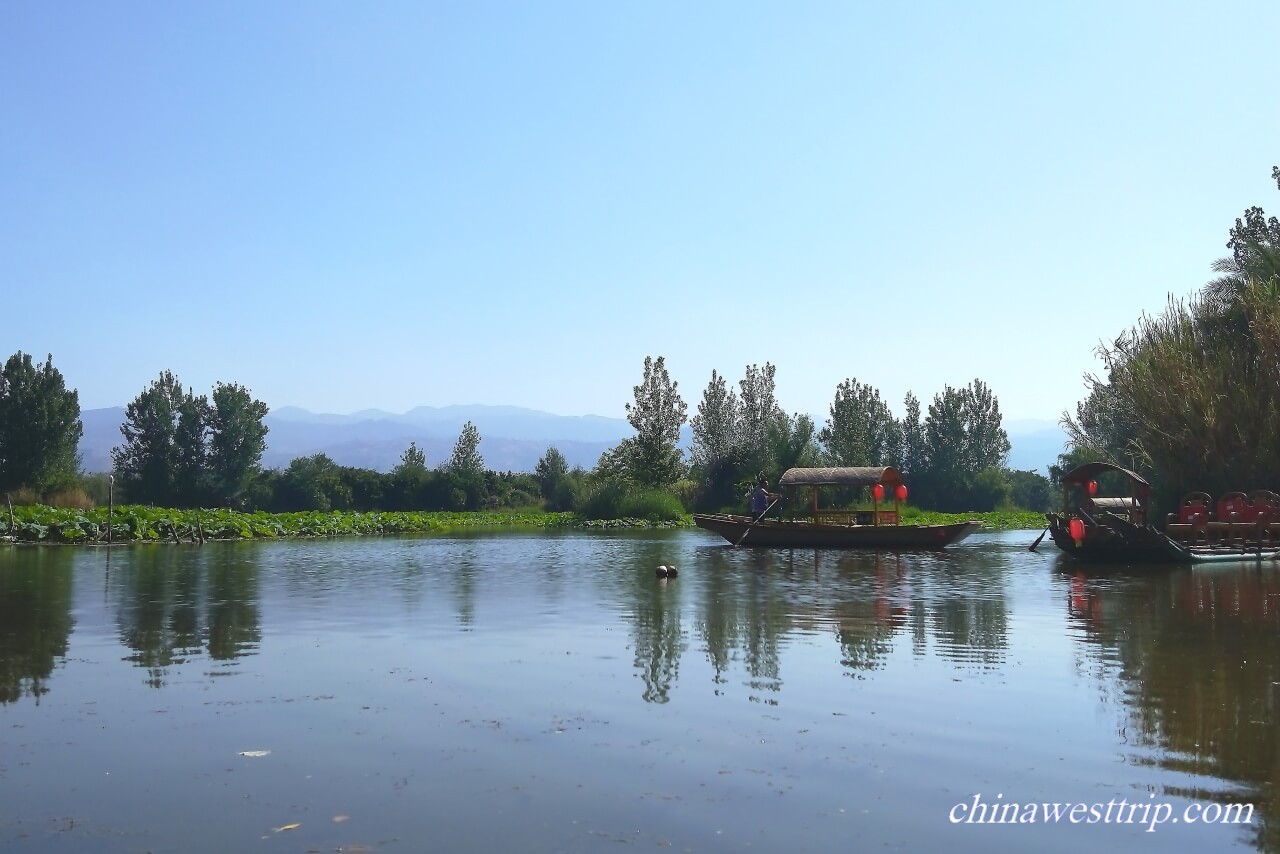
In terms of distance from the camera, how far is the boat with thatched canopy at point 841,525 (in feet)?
133

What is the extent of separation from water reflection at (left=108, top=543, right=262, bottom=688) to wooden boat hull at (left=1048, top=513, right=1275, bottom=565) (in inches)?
1002

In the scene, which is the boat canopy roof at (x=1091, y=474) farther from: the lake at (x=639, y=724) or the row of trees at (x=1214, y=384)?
the lake at (x=639, y=724)

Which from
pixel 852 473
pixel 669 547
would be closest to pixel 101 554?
pixel 669 547

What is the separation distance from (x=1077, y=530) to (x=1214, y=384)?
450 inches

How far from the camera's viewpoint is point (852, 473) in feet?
142

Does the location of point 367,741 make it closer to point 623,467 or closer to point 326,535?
point 326,535

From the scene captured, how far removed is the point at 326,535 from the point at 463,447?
5804 centimetres

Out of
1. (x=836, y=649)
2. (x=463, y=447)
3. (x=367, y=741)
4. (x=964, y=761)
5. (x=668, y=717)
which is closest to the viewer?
(x=964, y=761)

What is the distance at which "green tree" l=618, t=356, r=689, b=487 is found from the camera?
3054 inches

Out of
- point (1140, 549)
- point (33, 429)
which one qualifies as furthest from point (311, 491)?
point (1140, 549)

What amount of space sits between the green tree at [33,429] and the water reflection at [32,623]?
4526 centimetres

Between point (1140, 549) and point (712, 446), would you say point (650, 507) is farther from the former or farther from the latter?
point (1140, 549)

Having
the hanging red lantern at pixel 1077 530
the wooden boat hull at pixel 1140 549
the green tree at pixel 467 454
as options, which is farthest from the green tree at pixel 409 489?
the wooden boat hull at pixel 1140 549

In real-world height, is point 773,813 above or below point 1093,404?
below
